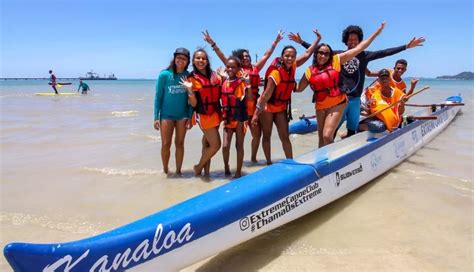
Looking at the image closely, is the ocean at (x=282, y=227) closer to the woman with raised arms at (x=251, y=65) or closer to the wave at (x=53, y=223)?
the wave at (x=53, y=223)

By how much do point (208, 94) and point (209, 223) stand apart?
2.19 meters

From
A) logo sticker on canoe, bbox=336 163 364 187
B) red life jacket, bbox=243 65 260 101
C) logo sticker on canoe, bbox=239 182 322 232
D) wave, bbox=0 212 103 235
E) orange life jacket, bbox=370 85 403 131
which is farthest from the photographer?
orange life jacket, bbox=370 85 403 131

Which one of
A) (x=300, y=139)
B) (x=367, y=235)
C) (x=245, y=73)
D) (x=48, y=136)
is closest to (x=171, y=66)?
(x=245, y=73)

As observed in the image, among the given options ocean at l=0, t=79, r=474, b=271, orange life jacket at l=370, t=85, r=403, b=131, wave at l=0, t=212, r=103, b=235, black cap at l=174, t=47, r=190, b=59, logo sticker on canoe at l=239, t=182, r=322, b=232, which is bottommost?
wave at l=0, t=212, r=103, b=235

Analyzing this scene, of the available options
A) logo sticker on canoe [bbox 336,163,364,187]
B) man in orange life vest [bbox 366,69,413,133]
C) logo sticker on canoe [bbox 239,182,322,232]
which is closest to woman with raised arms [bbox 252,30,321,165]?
logo sticker on canoe [bbox 336,163,364,187]

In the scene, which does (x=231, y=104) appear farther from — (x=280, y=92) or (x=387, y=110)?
(x=387, y=110)

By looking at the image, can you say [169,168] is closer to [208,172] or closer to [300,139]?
[208,172]

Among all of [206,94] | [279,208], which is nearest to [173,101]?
[206,94]

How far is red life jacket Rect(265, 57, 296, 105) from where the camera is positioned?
4.44m

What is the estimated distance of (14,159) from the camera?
5.74 m

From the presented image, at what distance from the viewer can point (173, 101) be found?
4.53m

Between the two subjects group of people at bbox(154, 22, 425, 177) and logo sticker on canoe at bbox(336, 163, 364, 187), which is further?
group of people at bbox(154, 22, 425, 177)

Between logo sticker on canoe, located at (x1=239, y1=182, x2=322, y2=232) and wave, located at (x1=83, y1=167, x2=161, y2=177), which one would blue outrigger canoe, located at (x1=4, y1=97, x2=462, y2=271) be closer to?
logo sticker on canoe, located at (x1=239, y1=182, x2=322, y2=232)

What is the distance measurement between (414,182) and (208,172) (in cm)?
255
